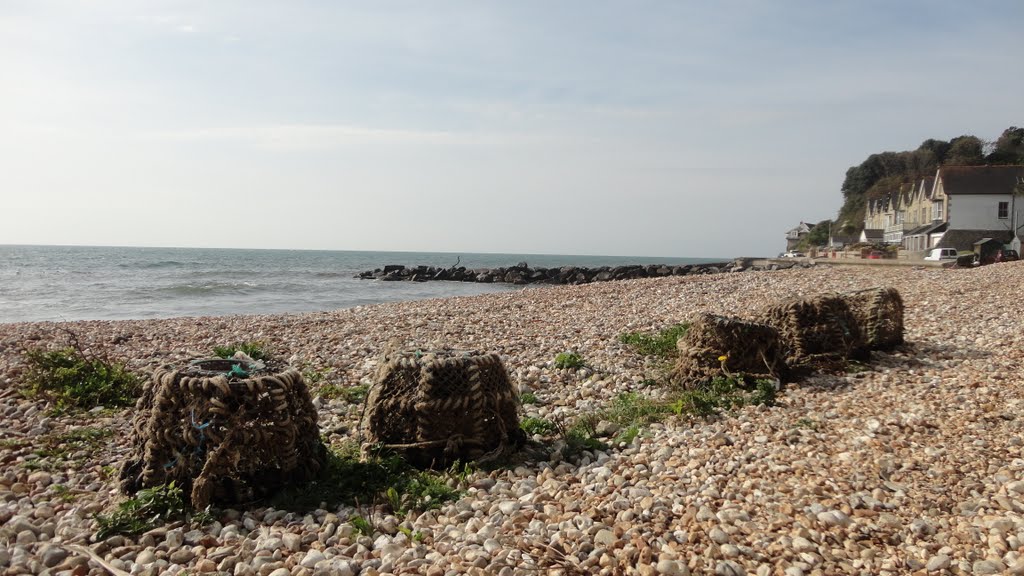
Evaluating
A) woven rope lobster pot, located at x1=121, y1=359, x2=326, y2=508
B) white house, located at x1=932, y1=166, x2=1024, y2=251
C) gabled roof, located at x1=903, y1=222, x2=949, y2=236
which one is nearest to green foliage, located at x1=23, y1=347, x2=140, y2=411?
woven rope lobster pot, located at x1=121, y1=359, x2=326, y2=508

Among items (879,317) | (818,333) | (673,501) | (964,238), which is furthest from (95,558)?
(964,238)

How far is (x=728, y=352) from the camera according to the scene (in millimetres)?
6691

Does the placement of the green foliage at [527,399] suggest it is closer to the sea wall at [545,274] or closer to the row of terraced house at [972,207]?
the sea wall at [545,274]

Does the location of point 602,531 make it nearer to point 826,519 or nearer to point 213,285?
point 826,519

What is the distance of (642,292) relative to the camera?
716 inches

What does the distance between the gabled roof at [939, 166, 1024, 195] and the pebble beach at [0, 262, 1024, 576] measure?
173 feet

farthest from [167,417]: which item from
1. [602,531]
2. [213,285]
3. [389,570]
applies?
[213,285]

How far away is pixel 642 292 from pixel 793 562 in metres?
15.2

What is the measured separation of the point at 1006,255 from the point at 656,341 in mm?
36233

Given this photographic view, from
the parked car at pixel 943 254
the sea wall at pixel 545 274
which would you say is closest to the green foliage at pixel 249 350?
the sea wall at pixel 545 274

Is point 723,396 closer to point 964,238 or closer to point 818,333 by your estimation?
point 818,333

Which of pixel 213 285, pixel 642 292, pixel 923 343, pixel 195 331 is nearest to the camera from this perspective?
pixel 923 343

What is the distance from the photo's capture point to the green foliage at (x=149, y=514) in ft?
12.4

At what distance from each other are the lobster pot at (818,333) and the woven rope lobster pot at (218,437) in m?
5.16
